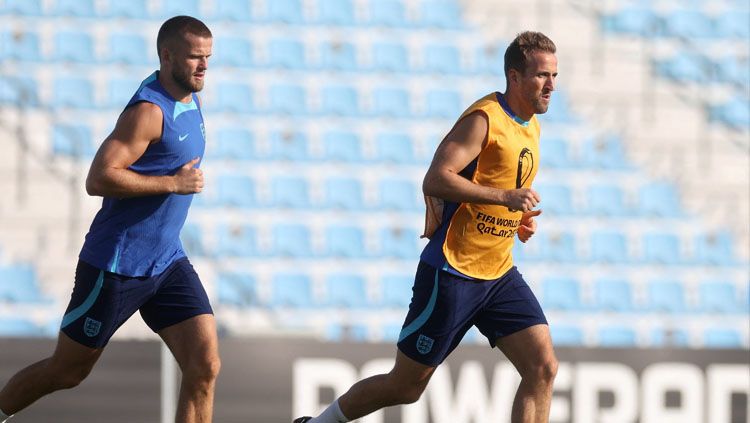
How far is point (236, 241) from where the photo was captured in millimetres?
10555

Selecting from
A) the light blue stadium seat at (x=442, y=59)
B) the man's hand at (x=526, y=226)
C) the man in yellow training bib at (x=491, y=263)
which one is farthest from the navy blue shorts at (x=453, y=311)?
the light blue stadium seat at (x=442, y=59)

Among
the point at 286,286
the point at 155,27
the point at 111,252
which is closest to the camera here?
the point at 111,252

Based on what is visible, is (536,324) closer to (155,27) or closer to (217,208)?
(217,208)

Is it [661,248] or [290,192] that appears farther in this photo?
[661,248]

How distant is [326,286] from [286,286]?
1.06ft

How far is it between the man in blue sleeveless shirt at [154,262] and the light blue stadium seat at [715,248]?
6.54 meters

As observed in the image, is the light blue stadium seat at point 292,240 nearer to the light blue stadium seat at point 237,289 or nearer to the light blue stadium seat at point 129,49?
the light blue stadium seat at point 237,289

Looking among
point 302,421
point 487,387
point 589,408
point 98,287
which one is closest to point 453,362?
point 487,387

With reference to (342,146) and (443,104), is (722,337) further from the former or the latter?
(342,146)

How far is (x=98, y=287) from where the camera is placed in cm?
581

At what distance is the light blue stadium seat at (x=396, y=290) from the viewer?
34.4 feet

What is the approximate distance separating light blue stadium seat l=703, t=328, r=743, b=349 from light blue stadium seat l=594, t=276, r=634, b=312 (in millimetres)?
659

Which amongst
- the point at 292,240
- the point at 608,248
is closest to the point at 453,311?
the point at 292,240

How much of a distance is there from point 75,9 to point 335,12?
2230 millimetres
